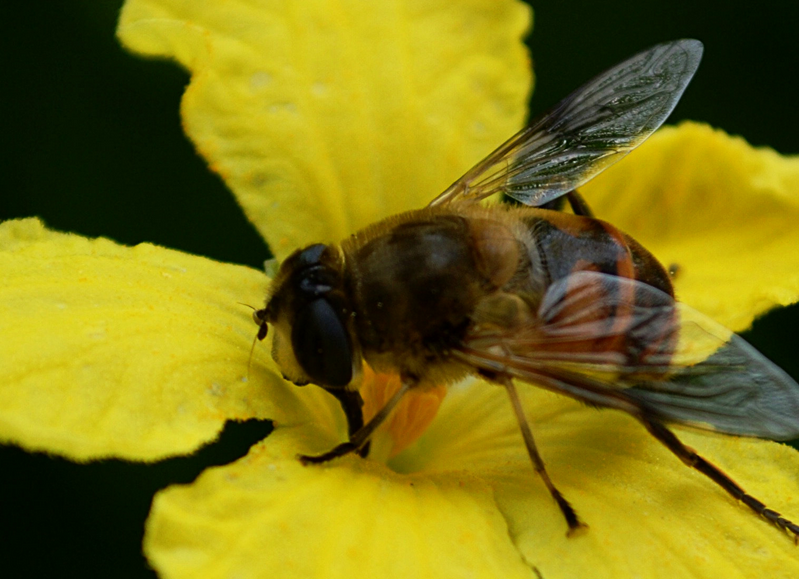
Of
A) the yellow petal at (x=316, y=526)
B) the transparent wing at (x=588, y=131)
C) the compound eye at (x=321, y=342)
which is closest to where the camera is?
the yellow petal at (x=316, y=526)

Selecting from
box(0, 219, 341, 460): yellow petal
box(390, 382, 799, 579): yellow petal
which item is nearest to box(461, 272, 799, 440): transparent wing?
box(390, 382, 799, 579): yellow petal

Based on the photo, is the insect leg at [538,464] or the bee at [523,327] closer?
the bee at [523,327]


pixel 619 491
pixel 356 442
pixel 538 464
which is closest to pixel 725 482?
pixel 619 491

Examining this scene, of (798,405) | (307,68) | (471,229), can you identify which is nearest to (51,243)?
(307,68)

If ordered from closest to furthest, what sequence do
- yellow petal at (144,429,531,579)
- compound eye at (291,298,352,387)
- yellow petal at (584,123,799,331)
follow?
yellow petal at (144,429,531,579) < compound eye at (291,298,352,387) < yellow petal at (584,123,799,331)

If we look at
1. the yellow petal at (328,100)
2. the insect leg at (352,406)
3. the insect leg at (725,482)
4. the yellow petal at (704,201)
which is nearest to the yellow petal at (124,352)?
the insect leg at (352,406)

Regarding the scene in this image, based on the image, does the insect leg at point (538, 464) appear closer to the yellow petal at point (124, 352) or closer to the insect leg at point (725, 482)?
the insect leg at point (725, 482)

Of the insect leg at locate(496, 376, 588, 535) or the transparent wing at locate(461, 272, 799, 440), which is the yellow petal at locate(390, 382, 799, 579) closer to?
the insect leg at locate(496, 376, 588, 535)
